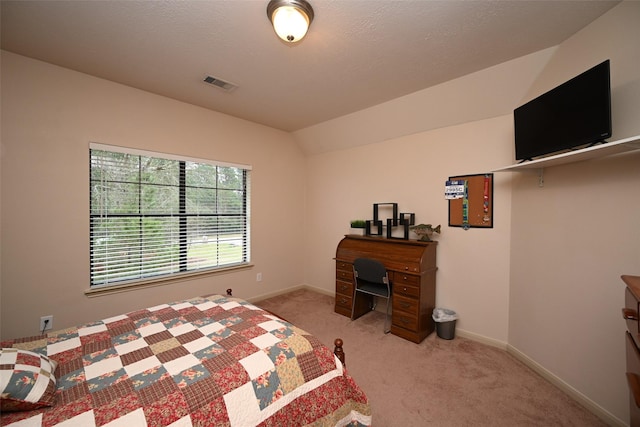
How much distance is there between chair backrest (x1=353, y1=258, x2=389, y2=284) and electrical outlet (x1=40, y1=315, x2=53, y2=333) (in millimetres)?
3060

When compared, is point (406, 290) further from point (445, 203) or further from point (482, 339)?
point (445, 203)

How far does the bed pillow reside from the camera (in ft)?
3.00

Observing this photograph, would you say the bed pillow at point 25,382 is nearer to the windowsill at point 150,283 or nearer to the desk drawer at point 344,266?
the windowsill at point 150,283

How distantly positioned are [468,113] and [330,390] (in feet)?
9.52

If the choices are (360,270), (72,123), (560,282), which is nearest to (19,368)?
(72,123)

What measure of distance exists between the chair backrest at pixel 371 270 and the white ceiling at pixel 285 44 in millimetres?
1936

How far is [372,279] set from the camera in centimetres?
294

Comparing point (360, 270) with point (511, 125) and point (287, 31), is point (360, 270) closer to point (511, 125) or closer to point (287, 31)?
point (511, 125)

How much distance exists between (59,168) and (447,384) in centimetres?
396

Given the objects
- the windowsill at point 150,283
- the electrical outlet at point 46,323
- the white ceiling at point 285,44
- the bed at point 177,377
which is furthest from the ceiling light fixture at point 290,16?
the electrical outlet at point 46,323

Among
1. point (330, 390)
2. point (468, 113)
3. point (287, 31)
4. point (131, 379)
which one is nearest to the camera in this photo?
point (131, 379)

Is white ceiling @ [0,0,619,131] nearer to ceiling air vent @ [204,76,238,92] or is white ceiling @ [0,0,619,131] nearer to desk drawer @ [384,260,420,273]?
ceiling air vent @ [204,76,238,92]

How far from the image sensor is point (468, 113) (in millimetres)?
2711

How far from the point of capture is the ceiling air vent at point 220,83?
253cm
